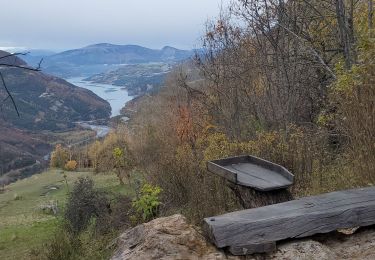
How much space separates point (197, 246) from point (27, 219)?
21.7 metres

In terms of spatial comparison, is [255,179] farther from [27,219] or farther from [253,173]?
[27,219]

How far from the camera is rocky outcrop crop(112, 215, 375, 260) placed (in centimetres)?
347

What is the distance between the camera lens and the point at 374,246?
12.1 feet

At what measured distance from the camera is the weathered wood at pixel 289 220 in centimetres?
346

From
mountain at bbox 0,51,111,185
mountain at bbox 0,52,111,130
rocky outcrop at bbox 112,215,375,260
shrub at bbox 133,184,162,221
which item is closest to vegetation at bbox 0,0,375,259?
shrub at bbox 133,184,162,221

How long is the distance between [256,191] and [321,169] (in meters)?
2.33

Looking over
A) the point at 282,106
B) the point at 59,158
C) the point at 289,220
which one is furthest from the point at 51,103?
the point at 289,220

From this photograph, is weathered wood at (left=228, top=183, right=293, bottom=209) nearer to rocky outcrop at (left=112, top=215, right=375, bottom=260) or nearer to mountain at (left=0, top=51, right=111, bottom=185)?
rocky outcrop at (left=112, top=215, right=375, bottom=260)

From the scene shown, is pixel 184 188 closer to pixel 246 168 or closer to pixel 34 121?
pixel 246 168

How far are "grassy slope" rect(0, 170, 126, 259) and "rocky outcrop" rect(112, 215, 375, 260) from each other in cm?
958

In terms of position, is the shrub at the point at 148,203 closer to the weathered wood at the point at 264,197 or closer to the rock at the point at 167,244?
the weathered wood at the point at 264,197

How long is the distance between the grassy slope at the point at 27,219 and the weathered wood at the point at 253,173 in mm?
8421

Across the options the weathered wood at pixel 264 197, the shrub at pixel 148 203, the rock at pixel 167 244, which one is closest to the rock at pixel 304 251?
the rock at pixel 167 244

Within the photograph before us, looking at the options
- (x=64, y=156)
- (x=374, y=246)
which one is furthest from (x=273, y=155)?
(x=64, y=156)
